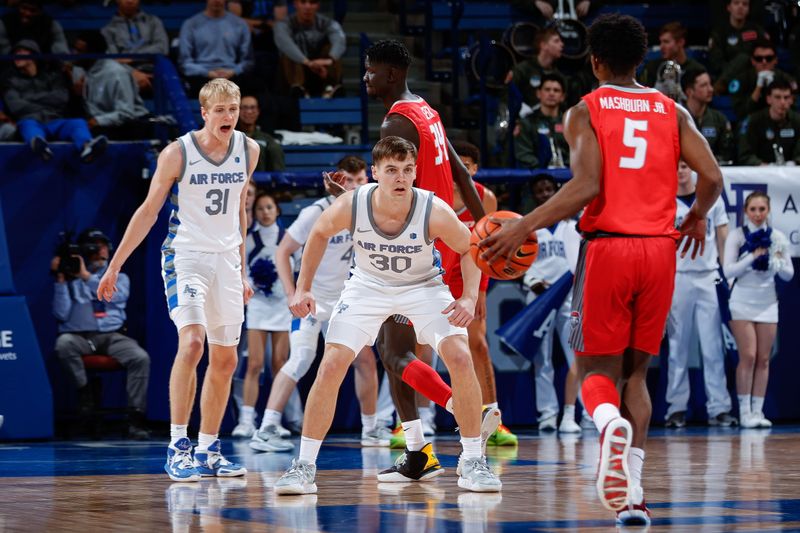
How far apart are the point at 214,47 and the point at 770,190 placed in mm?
5929

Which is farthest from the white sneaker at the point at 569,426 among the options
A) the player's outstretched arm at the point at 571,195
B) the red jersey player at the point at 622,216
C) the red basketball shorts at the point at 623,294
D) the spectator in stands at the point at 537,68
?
the player's outstretched arm at the point at 571,195

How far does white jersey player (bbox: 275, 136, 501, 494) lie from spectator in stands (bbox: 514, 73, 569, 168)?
5.98 m

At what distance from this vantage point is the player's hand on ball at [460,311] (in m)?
6.68

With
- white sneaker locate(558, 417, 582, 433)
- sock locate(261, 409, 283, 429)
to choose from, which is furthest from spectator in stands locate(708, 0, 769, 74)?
sock locate(261, 409, 283, 429)

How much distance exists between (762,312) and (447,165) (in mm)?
5239

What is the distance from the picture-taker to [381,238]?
685 cm

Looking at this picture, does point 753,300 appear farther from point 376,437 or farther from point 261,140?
point 261,140

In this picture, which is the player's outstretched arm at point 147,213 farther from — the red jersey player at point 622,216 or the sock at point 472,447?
the red jersey player at point 622,216

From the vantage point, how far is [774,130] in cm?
1349

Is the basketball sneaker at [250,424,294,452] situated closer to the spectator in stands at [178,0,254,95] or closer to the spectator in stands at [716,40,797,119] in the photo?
the spectator in stands at [178,0,254,95]

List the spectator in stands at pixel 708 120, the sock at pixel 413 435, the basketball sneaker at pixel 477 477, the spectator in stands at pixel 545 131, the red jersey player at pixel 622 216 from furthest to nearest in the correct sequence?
the spectator in stands at pixel 708 120, the spectator in stands at pixel 545 131, the sock at pixel 413 435, the basketball sneaker at pixel 477 477, the red jersey player at pixel 622 216

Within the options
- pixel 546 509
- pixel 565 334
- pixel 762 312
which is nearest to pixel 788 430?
pixel 762 312

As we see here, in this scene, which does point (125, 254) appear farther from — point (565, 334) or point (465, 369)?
point (565, 334)

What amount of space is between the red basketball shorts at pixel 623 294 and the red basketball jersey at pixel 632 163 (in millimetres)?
80
